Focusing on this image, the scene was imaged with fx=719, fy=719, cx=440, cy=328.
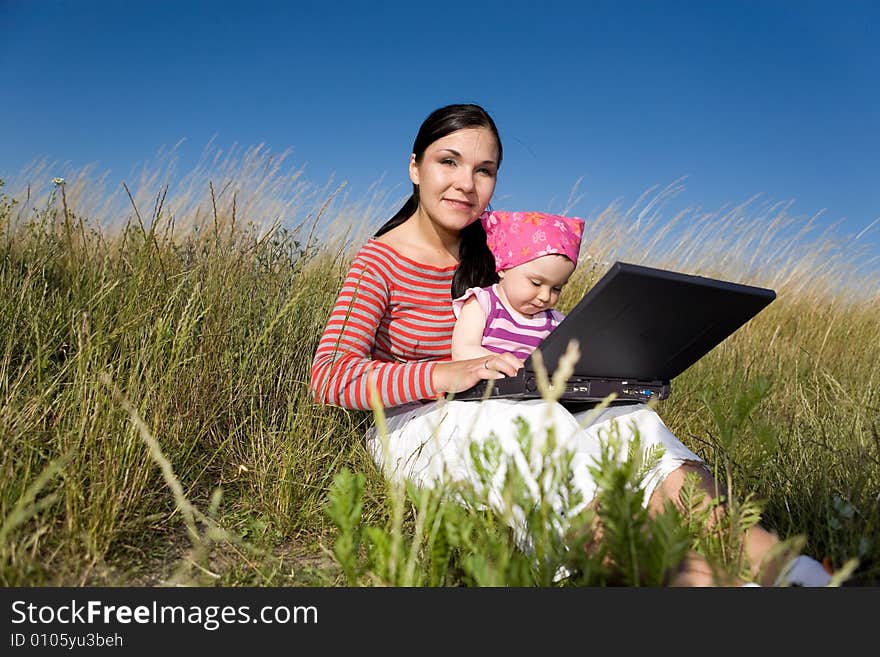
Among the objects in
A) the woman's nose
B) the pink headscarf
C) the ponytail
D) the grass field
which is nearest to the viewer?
the grass field

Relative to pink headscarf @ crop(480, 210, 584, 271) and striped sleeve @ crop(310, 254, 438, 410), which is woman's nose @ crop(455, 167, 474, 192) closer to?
pink headscarf @ crop(480, 210, 584, 271)

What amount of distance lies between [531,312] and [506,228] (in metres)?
0.33

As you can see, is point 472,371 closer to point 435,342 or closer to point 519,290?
point 519,290

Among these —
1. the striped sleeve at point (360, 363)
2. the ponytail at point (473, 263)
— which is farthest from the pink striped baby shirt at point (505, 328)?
the striped sleeve at point (360, 363)

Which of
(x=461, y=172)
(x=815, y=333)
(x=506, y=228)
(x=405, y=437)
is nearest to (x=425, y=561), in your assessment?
(x=405, y=437)

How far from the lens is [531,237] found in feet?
8.51

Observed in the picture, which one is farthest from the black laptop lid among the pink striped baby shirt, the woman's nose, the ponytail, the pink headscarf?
the woman's nose

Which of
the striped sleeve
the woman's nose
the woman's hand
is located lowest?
the woman's hand

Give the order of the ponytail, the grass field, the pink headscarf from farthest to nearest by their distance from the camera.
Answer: the ponytail
the pink headscarf
the grass field

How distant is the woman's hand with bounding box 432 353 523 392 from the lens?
217 centimetres

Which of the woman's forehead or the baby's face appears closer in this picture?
the baby's face

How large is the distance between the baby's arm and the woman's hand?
28 centimetres

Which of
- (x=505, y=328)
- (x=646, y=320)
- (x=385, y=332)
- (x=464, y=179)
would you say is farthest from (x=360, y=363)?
(x=646, y=320)

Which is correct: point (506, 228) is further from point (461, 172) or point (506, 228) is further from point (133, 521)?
point (133, 521)
